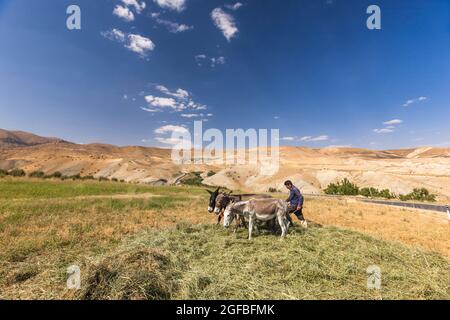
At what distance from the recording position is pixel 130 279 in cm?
591

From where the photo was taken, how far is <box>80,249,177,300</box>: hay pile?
5566 millimetres

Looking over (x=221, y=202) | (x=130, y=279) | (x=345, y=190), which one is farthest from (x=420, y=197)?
(x=130, y=279)

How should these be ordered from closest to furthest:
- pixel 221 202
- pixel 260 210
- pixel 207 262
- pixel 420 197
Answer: pixel 207 262, pixel 260 210, pixel 221 202, pixel 420 197

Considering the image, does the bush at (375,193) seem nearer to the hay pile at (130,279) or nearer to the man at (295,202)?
the man at (295,202)

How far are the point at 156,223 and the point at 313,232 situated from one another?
29.8ft

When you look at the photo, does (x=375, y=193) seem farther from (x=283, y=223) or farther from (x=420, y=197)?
(x=283, y=223)

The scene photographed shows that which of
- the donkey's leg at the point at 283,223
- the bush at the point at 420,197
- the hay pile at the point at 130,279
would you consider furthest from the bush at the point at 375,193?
the hay pile at the point at 130,279

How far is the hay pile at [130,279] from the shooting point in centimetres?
557

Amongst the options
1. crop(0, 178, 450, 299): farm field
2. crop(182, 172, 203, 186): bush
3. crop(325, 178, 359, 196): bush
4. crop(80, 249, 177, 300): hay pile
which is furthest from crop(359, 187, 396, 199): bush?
crop(80, 249, 177, 300): hay pile

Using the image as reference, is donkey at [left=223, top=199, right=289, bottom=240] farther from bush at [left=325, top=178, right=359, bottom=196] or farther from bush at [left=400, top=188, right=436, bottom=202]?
bush at [left=325, top=178, right=359, bottom=196]

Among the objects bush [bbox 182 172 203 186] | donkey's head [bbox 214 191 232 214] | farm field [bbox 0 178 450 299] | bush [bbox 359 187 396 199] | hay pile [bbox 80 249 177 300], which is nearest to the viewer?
hay pile [bbox 80 249 177 300]

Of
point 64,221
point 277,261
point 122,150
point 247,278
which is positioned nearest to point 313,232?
point 277,261

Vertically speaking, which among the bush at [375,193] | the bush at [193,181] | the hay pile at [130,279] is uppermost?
the hay pile at [130,279]

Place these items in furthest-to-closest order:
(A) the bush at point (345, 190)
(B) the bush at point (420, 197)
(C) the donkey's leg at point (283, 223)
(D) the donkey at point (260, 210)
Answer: (A) the bush at point (345, 190), (B) the bush at point (420, 197), (D) the donkey at point (260, 210), (C) the donkey's leg at point (283, 223)
